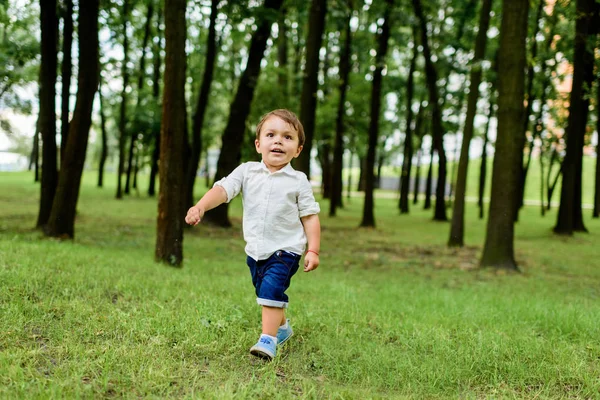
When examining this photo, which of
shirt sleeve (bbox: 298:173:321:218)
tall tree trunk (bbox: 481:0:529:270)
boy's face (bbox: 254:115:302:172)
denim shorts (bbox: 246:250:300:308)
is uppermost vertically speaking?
tall tree trunk (bbox: 481:0:529:270)

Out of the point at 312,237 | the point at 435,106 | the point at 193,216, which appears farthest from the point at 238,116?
the point at 193,216

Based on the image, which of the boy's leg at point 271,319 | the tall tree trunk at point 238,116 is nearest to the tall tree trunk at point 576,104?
the tall tree trunk at point 238,116

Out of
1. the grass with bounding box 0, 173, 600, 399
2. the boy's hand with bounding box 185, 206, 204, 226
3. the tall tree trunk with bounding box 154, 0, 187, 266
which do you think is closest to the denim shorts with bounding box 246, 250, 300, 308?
the grass with bounding box 0, 173, 600, 399

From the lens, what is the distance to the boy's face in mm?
4027

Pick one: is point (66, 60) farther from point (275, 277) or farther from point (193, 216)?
point (275, 277)

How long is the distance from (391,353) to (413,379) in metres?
0.55

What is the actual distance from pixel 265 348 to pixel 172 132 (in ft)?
16.4

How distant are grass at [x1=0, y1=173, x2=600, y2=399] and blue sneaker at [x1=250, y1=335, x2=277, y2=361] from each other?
7cm

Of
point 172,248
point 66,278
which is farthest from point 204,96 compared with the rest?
point 66,278

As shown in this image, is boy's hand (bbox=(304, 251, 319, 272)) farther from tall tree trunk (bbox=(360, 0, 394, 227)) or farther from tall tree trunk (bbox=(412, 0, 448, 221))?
tall tree trunk (bbox=(412, 0, 448, 221))

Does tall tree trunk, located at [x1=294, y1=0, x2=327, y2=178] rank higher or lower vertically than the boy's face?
higher

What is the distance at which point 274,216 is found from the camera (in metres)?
4.05

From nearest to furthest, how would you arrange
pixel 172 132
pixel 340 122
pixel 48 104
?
pixel 172 132 → pixel 48 104 → pixel 340 122

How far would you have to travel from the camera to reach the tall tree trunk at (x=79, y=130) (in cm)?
993
